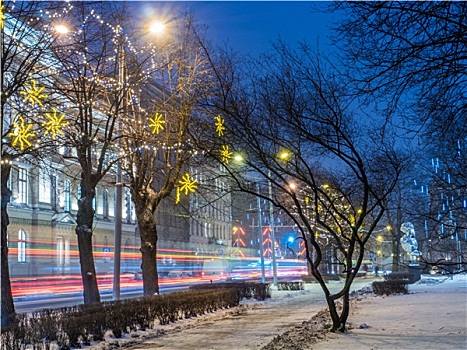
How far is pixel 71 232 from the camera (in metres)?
55.8

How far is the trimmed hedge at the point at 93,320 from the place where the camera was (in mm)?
11602

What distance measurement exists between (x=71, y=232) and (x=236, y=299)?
111 ft

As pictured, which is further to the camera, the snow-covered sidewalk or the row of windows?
the row of windows

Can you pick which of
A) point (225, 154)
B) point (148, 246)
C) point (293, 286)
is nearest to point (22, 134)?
point (225, 154)

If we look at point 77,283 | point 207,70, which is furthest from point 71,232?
point 207,70

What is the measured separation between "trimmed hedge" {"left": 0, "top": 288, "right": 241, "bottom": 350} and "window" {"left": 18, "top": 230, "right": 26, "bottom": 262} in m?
25.8

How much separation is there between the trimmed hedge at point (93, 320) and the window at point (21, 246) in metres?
25.8

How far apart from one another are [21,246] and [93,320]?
118 feet

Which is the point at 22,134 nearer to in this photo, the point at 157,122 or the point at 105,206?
the point at 157,122

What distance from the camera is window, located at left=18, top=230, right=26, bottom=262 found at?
4327 cm

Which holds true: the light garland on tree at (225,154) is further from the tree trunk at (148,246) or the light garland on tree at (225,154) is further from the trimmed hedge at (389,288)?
the trimmed hedge at (389,288)

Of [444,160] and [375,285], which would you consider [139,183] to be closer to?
[444,160]

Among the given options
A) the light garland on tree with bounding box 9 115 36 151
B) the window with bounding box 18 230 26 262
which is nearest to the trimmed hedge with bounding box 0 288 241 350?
the light garland on tree with bounding box 9 115 36 151

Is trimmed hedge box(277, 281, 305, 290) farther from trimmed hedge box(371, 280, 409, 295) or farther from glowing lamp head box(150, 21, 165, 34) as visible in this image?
glowing lamp head box(150, 21, 165, 34)
